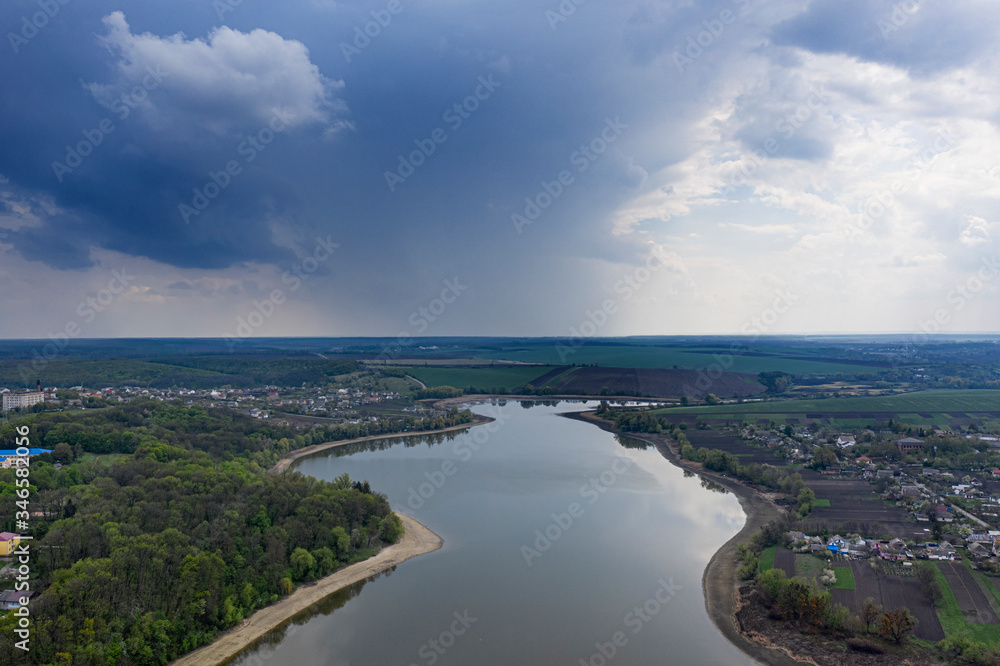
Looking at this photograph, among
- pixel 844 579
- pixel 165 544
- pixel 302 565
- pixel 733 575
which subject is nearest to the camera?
pixel 165 544

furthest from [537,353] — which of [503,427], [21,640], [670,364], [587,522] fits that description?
[21,640]

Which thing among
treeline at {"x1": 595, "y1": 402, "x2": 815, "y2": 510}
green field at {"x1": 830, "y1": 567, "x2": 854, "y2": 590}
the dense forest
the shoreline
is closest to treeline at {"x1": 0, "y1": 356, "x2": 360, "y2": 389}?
treeline at {"x1": 595, "y1": 402, "x2": 815, "y2": 510}

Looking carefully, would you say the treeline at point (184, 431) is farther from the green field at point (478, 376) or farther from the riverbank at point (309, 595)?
the green field at point (478, 376)

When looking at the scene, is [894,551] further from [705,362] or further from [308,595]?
[705,362]

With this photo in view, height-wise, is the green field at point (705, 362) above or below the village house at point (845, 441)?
above

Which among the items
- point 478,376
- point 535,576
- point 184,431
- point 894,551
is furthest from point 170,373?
point 894,551

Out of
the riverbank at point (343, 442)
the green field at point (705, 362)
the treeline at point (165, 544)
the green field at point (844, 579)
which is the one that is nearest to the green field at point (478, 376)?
the green field at point (705, 362)

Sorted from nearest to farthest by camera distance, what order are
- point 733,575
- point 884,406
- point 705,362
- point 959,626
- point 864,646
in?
point 864,646, point 959,626, point 733,575, point 884,406, point 705,362
